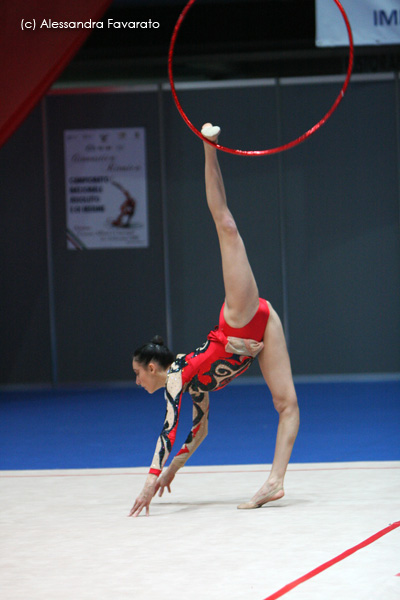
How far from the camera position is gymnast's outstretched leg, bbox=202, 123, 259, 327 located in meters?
3.80

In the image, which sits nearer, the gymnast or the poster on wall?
the gymnast

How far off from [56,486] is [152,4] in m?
5.62

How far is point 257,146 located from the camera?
866cm

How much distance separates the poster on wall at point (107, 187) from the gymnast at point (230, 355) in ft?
16.4

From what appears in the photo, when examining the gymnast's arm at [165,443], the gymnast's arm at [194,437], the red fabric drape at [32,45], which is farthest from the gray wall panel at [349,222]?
the gymnast's arm at [165,443]

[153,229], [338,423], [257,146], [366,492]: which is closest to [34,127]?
[153,229]

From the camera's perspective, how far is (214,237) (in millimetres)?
8867

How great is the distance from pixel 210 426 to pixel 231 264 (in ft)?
9.28

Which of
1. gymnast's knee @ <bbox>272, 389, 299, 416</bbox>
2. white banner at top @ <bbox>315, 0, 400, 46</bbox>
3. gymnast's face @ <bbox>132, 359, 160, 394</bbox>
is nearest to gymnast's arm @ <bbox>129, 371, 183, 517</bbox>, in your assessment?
gymnast's face @ <bbox>132, 359, 160, 394</bbox>

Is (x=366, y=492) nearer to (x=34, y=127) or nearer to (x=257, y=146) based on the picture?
(x=257, y=146)

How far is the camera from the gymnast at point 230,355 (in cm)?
381

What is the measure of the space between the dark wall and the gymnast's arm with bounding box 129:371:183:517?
5.06m

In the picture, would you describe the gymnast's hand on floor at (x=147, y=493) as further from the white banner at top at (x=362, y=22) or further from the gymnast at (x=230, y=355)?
the white banner at top at (x=362, y=22)

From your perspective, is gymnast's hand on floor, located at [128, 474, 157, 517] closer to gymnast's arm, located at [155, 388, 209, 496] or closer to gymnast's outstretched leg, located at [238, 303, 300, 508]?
gymnast's arm, located at [155, 388, 209, 496]
